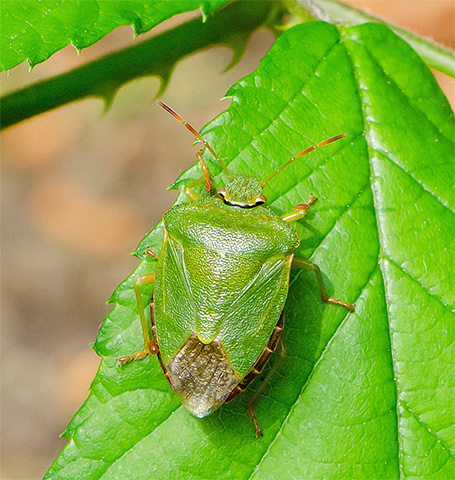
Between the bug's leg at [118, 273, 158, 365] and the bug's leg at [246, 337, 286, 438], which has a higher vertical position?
the bug's leg at [118, 273, 158, 365]

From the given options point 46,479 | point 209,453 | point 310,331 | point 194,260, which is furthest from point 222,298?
point 46,479

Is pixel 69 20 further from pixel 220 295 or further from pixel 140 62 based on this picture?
pixel 220 295

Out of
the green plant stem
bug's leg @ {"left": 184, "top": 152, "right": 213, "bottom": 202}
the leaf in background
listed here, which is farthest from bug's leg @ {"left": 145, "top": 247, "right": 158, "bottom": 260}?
the leaf in background

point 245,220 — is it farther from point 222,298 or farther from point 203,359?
point 203,359

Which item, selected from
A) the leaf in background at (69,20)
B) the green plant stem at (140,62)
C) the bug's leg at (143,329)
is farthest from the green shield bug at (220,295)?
the leaf in background at (69,20)

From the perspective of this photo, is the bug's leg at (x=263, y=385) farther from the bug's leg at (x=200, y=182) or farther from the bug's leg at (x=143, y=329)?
the bug's leg at (x=200, y=182)

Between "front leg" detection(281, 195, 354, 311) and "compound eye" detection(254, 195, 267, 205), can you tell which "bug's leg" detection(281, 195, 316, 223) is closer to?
"front leg" detection(281, 195, 354, 311)

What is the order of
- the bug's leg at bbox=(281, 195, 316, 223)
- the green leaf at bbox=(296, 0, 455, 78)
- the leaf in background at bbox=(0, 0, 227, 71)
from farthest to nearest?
the green leaf at bbox=(296, 0, 455, 78) < the bug's leg at bbox=(281, 195, 316, 223) < the leaf in background at bbox=(0, 0, 227, 71)
